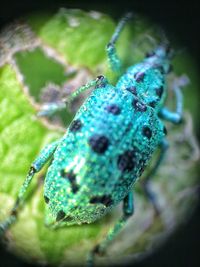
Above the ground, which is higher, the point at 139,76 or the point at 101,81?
the point at 101,81

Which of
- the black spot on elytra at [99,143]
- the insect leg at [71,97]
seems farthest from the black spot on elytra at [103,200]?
the insect leg at [71,97]

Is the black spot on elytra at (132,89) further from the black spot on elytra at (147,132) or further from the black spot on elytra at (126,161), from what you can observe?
the black spot on elytra at (126,161)

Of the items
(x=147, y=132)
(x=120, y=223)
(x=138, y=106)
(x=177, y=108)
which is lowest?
(x=120, y=223)

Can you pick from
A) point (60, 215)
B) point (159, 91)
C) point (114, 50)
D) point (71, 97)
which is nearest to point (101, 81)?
point (71, 97)

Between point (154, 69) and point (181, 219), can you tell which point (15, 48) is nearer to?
point (154, 69)

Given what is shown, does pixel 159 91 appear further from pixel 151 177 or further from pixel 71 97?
pixel 71 97

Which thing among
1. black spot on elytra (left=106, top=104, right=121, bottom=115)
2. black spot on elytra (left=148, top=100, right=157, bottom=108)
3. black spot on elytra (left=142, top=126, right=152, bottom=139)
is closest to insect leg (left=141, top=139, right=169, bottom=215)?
black spot on elytra (left=148, top=100, right=157, bottom=108)
